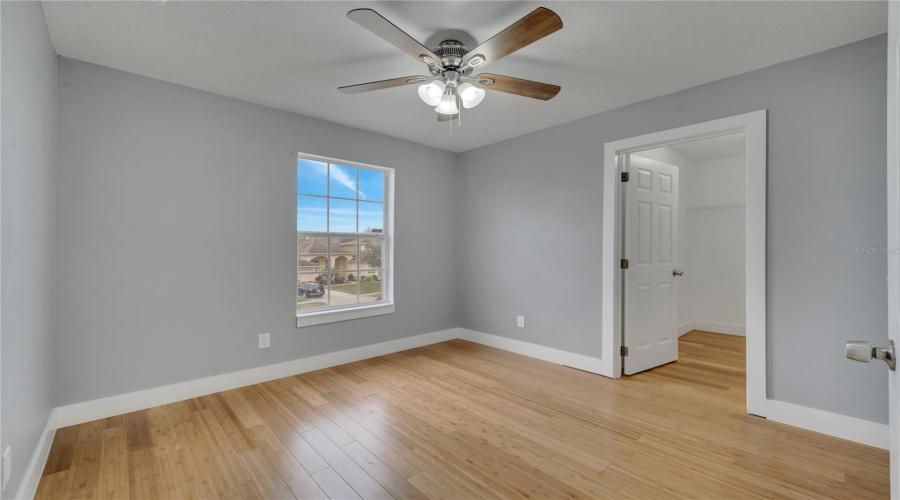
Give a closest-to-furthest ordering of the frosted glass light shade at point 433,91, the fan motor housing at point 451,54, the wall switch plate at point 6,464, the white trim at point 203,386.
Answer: the wall switch plate at point 6,464, the fan motor housing at point 451,54, the frosted glass light shade at point 433,91, the white trim at point 203,386

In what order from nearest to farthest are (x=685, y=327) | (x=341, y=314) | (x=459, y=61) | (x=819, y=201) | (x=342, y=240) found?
1. (x=459, y=61)
2. (x=819, y=201)
3. (x=341, y=314)
4. (x=342, y=240)
5. (x=685, y=327)

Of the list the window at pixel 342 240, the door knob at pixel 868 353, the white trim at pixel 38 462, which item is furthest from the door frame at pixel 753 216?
the white trim at pixel 38 462

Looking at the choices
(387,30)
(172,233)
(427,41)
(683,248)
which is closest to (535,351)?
(683,248)

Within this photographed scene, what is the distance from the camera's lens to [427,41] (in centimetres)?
222

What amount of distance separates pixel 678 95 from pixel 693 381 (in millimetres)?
2342

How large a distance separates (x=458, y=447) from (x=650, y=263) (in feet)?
8.25

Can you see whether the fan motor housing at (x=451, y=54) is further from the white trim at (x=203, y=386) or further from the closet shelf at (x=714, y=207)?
the closet shelf at (x=714, y=207)

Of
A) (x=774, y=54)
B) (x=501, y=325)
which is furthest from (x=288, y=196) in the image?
(x=774, y=54)

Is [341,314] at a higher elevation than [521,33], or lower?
lower

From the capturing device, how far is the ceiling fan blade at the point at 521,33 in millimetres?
1571

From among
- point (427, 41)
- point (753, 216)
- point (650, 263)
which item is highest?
point (427, 41)

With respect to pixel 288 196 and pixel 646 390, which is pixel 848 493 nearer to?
pixel 646 390

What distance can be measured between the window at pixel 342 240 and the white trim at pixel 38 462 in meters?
1.59

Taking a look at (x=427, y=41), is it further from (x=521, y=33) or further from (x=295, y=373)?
(x=295, y=373)
